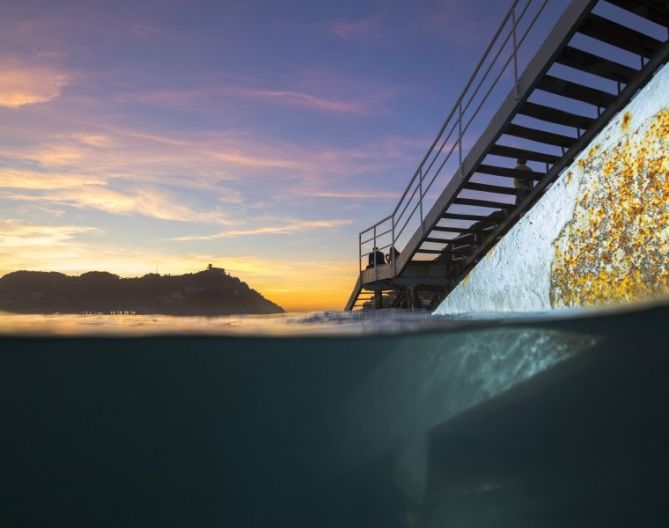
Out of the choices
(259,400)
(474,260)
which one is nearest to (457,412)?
(474,260)

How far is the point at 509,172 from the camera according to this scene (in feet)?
27.9

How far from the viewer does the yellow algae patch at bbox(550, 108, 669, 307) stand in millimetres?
5746

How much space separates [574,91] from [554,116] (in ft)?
1.70

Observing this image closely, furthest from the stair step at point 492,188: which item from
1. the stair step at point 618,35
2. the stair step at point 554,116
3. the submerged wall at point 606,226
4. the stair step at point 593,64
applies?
the stair step at point 618,35

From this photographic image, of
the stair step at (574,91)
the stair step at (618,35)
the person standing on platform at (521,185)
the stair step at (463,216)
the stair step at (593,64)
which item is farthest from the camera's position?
the stair step at (463,216)

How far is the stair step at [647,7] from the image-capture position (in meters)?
6.00

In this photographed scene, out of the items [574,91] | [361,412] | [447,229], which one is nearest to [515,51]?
[574,91]

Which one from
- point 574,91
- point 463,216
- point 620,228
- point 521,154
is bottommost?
point 620,228

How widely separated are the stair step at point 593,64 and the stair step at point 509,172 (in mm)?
2005

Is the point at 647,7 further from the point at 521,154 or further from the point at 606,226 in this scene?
the point at 606,226

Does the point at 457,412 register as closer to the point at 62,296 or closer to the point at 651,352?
the point at 651,352

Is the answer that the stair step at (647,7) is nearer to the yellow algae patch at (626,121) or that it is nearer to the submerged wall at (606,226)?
the submerged wall at (606,226)

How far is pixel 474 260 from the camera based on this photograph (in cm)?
1060

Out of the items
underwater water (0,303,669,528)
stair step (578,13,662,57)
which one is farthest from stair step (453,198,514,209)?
stair step (578,13,662,57)
